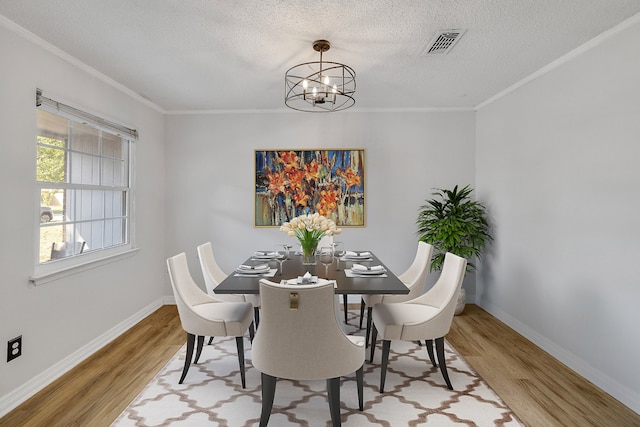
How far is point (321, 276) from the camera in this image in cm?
275

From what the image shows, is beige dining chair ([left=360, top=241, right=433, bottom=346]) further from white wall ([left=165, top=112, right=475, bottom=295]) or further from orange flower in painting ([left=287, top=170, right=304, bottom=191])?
orange flower in painting ([left=287, top=170, right=304, bottom=191])

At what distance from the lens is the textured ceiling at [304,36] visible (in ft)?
7.43

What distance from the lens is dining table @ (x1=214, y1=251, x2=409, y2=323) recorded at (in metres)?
2.37

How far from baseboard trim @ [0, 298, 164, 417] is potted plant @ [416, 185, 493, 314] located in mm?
3316

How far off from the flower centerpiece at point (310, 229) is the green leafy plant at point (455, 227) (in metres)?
1.62

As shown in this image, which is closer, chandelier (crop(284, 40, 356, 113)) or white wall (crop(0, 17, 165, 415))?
white wall (crop(0, 17, 165, 415))

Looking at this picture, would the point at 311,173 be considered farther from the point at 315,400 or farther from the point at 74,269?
the point at 315,400

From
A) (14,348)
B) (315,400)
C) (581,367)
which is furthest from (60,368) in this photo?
(581,367)

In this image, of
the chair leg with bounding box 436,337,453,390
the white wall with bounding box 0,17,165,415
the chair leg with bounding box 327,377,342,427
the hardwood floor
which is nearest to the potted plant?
the hardwood floor

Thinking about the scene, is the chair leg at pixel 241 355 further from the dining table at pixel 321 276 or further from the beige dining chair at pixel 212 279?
the beige dining chair at pixel 212 279

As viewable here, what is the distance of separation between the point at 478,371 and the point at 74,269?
331cm

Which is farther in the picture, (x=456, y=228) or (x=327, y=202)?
(x=327, y=202)

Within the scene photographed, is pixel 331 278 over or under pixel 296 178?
under

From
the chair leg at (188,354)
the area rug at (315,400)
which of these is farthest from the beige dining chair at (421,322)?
the chair leg at (188,354)
